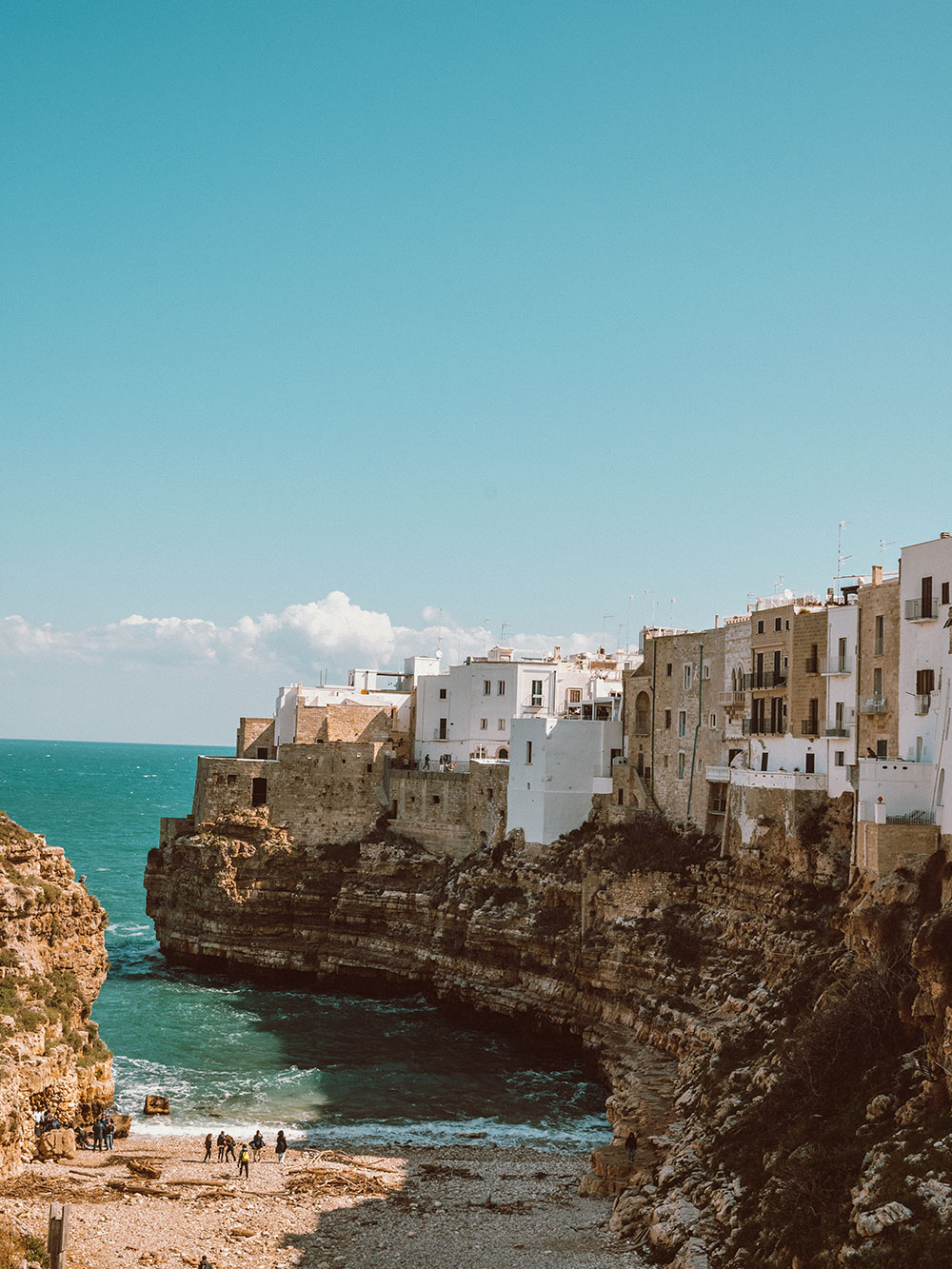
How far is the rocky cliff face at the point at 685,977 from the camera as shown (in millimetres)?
24312

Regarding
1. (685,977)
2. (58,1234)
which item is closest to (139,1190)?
(58,1234)

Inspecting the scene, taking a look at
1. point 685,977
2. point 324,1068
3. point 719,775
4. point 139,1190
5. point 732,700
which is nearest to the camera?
point 139,1190

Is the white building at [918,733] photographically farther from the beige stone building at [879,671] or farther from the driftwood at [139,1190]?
the driftwood at [139,1190]

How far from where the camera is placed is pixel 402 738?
71.3 meters

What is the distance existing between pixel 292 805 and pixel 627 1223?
38268 mm

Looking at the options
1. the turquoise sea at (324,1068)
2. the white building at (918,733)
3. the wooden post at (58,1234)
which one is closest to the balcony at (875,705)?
the white building at (918,733)

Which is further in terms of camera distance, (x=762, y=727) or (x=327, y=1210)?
(x=762, y=727)

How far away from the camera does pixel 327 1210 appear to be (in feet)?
105

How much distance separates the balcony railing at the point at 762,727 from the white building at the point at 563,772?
1077 cm

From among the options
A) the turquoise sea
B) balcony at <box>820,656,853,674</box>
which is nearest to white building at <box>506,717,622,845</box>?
the turquoise sea

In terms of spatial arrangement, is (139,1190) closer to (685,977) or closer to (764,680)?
(685,977)

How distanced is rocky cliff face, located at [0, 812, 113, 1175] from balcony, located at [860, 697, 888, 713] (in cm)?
2433

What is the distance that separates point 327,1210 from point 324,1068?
46.9ft

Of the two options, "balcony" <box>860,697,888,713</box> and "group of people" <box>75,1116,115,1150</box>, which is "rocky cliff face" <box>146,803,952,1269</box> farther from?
"group of people" <box>75,1116,115,1150</box>
